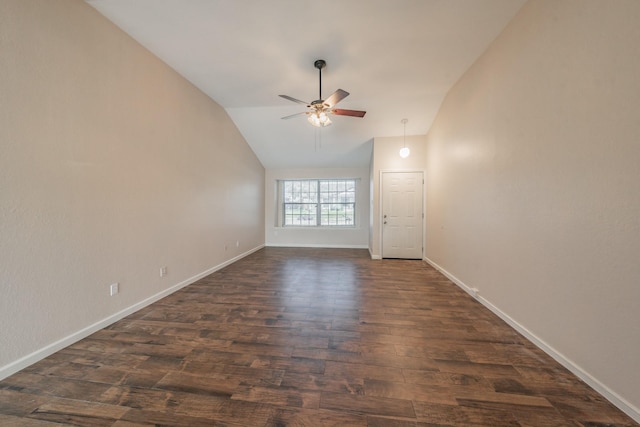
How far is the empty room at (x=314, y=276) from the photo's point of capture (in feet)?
4.56

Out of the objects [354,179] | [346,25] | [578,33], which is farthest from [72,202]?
[354,179]

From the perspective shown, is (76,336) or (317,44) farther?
(317,44)

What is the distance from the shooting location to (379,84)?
11.6 feet

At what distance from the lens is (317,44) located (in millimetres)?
2646

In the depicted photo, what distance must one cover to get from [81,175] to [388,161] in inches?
199

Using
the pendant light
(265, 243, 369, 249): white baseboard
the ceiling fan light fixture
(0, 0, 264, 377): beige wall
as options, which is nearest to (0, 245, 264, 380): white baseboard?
(0, 0, 264, 377): beige wall

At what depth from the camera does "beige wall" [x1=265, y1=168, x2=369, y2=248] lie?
6.79m

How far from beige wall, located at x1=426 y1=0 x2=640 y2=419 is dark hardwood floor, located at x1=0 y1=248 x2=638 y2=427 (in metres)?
0.32

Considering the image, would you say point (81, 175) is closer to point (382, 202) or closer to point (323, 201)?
point (382, 202)

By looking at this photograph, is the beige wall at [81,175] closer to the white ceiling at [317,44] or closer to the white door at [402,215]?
the white ceiling at [317,44]

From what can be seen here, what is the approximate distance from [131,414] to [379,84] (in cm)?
439

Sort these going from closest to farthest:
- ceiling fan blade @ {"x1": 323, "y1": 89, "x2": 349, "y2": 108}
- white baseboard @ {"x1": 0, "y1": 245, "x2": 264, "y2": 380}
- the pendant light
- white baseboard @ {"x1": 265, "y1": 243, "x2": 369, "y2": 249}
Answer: white baseboard @ {"x1": 0, "y1": 245, "x2": 264, "y2": 380} < ceiling fan blade @ {"x1": 323, "y1": 89, "x2": 349, "y2": 108} < the pendant light < white baseboard @ {"x1": 265, "y1": 243, "x2": 369, "y2": 249}

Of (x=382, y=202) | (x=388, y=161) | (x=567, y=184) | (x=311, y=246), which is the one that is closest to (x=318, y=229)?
(x=311, y=246)

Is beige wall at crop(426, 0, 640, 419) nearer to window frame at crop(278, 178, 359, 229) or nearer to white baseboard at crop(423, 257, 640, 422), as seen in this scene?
white baseboard at crop(423, 257, 640, 422)
